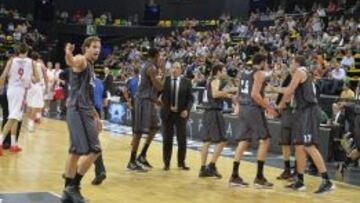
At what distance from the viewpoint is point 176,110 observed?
1138cm

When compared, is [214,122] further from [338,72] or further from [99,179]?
[338,72]

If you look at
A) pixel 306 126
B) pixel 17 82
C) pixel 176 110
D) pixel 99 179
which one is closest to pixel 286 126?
pixel 306 126

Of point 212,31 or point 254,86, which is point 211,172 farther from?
point 212,31

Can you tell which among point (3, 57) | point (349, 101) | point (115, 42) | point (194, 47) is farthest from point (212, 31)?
point (349, 101)

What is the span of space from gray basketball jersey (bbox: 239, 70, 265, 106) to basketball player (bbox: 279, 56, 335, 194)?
447mm

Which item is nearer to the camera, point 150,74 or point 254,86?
point 254,86

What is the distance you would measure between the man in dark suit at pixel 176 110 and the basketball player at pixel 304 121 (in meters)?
2.07

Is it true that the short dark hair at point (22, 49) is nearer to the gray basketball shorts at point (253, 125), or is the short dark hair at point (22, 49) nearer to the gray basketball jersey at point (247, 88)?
the gray basketball jersey at point (247, 88)

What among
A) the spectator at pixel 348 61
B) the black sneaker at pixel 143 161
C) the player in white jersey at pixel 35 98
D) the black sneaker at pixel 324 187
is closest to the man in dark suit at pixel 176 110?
the black sneaker at pixel 143 161

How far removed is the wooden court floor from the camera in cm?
886

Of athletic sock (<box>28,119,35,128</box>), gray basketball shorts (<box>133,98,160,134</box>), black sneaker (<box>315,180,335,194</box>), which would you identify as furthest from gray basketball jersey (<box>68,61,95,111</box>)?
athletic sock (<box>28,119,35,128</box>)

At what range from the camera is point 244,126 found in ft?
32.8

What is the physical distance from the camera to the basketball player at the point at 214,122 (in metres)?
10.7

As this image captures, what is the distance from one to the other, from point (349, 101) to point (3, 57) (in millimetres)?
21091
